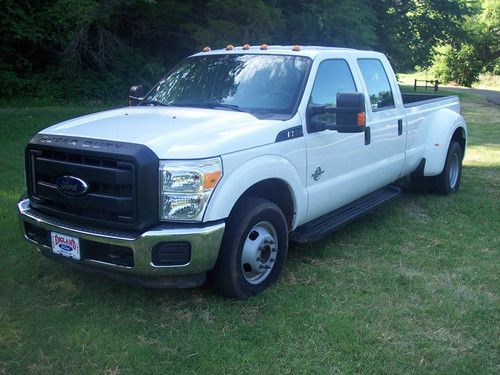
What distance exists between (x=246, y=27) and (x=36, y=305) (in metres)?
11.6

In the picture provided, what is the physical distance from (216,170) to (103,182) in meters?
0.74

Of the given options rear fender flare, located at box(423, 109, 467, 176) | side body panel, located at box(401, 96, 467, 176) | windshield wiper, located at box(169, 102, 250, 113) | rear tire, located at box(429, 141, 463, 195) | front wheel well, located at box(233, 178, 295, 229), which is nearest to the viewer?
front wheel well, located at box(233, 178, 295, 229)

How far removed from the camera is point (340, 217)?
522 centimetres

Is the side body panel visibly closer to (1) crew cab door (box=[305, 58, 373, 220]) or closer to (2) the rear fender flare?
(2) the rear fender flare

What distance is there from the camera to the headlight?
359cm

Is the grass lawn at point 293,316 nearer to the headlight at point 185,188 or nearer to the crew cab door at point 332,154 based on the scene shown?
the crew cab door at point 332,154

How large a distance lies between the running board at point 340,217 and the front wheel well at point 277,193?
0.20 meters

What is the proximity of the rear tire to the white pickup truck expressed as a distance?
1.77 metres

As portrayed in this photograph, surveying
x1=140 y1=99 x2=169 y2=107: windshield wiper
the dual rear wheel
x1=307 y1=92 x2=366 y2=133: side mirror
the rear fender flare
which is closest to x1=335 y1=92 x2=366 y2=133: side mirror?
x1=307 y1=92 x2=366 y2=133: side mirror

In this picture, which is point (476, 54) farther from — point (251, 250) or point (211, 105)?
point (251, 250)

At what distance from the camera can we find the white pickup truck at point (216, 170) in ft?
11.8

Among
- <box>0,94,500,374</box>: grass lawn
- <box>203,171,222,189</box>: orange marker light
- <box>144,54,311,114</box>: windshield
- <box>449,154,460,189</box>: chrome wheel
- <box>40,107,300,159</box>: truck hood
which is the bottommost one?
<box>0,94,500,374</box>: grass lawn

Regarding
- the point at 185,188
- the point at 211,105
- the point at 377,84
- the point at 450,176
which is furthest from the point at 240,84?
the point at 450,176

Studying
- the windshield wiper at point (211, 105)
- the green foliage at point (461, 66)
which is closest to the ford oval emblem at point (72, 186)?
the windshield wiper at point (211, 105)
